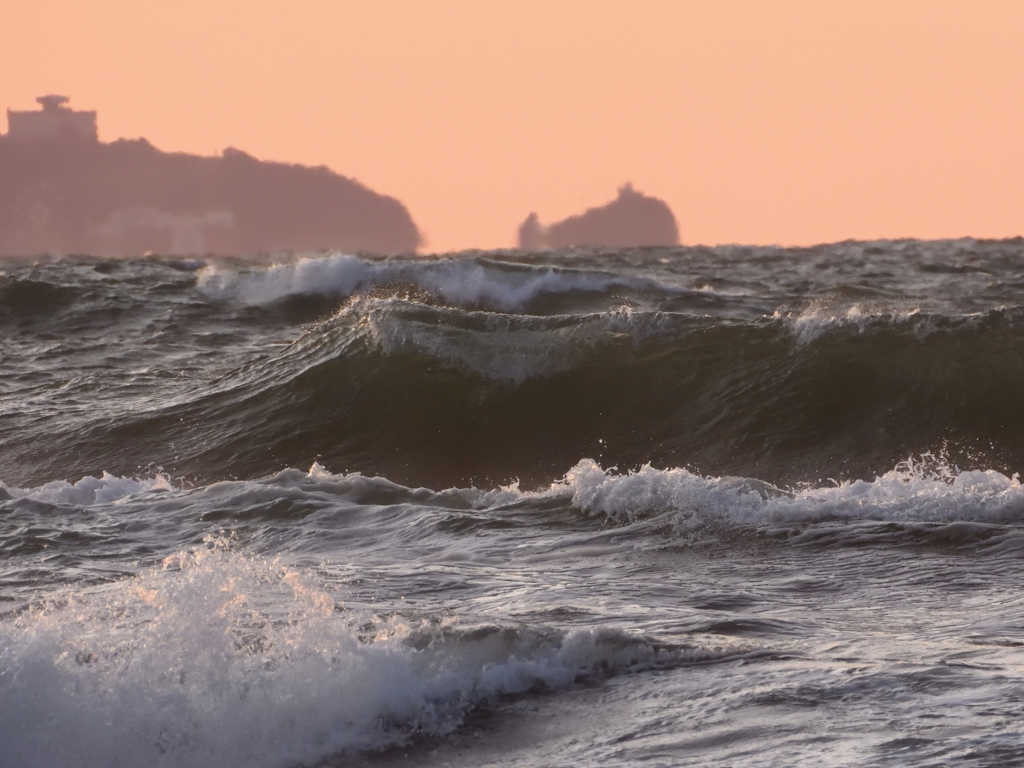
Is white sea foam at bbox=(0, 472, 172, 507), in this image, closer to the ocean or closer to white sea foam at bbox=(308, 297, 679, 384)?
the ocean

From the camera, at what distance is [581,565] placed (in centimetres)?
771

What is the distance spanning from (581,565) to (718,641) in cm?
198

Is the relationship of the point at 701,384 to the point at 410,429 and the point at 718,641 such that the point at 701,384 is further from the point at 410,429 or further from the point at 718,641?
the point at 718,641

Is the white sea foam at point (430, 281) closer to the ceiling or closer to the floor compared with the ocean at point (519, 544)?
closer to the ceiling

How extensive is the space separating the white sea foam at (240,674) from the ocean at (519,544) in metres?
0.01

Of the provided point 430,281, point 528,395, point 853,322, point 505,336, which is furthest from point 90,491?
point 430,281

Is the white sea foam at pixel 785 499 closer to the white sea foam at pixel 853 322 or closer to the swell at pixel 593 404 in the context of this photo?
the swell at pixel 593 404

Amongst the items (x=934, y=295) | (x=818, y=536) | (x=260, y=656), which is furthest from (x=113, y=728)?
(x=934, y=295)

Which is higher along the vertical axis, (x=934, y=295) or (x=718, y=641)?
(x=934, y=295)

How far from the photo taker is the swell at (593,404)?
42.4ft

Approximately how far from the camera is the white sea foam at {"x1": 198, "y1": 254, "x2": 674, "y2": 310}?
2270cm

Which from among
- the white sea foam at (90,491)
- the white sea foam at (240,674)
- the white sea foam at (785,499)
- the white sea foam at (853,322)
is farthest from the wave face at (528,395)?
the white sea foam at (240,674)

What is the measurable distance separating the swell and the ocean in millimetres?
47

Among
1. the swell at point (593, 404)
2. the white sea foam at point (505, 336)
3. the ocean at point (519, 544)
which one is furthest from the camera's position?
the white sea foam at point (505, 336)
